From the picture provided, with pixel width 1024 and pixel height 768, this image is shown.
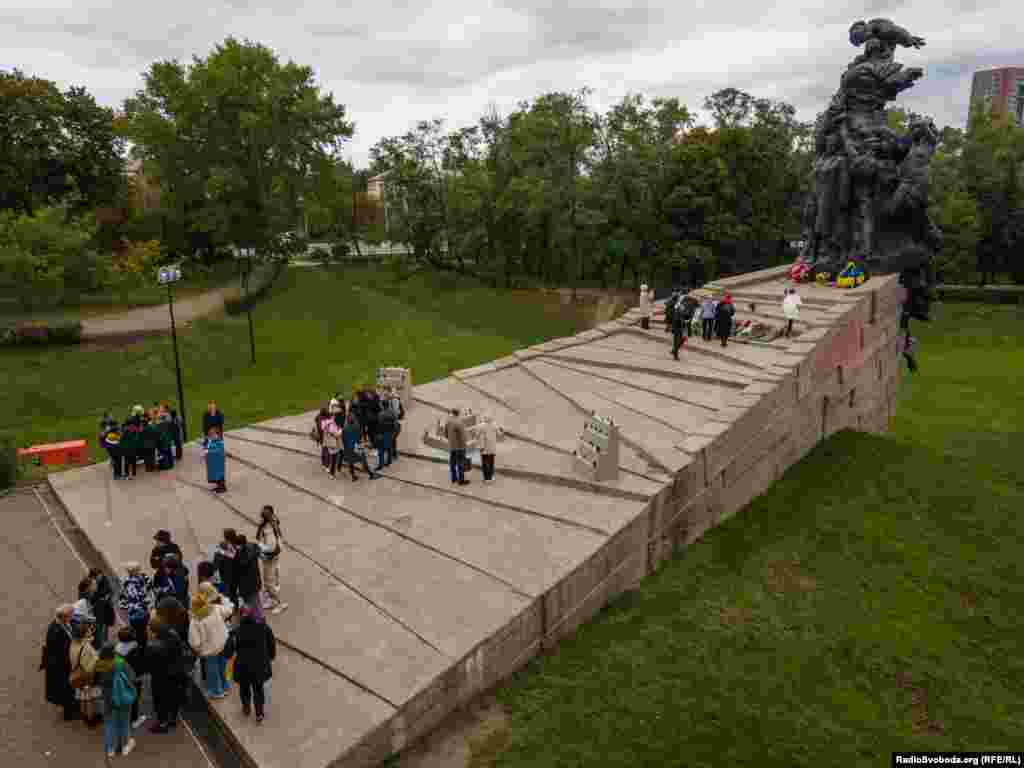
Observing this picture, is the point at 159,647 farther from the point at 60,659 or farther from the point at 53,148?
the point at 53,148

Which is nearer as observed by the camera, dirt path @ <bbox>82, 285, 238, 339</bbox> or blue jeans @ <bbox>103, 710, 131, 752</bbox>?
blue jeans @ <bbox>103, 710, 131, 752</bbox>

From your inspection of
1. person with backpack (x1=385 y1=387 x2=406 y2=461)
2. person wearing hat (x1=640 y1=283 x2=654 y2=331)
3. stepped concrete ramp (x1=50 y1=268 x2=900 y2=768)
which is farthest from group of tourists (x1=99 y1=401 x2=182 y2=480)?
person wearing hat (x1=640 y1=283 x2=654 y2=331)

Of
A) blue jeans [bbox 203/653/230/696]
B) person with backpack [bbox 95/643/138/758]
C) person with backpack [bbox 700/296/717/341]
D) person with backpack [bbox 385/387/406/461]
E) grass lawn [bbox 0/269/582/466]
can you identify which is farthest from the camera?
grass lawn [bbox 0/269/582/466]

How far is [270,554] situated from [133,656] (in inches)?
74.7

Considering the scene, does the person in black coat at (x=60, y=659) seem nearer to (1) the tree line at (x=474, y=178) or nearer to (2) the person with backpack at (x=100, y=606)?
(2) the person with backpack at (x=100, y=606)

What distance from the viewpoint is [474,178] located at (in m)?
47.3

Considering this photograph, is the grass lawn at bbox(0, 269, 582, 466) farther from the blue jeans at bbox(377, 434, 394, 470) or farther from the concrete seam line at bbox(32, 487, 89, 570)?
the blue jeans at bbox(377, 434, 394, 470)

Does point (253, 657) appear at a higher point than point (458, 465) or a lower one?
lower

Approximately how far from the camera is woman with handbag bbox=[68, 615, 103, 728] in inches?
285

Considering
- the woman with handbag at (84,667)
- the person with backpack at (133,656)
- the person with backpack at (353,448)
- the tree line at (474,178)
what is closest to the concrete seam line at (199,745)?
the person with backpack at (133,656)

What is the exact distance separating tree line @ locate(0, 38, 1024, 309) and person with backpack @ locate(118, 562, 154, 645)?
2978 cm

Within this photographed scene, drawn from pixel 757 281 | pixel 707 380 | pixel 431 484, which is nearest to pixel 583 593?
pixel 431 484

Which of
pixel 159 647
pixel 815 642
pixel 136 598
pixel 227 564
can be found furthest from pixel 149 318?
pixel 815 642

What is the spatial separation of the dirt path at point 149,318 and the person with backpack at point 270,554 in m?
24.7
